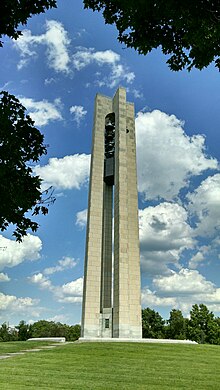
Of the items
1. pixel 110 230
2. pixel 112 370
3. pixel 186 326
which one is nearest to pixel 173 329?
pixel 186 326

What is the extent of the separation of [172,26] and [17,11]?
11.1 feet

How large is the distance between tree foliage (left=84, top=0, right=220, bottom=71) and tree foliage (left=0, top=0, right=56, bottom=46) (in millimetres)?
1268

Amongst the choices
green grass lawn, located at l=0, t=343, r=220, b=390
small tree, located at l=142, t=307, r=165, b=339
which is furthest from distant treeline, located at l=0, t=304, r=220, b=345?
green grass lawn, located at l=0, t=343, r=220, b=390

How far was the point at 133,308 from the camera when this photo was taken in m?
33.7

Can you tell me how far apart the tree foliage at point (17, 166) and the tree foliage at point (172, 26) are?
306 cm

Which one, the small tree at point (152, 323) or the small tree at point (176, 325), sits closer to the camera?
the small tree at point (176, 325)

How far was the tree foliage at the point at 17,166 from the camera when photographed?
25.1ft

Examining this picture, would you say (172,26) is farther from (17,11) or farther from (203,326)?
(203,326)

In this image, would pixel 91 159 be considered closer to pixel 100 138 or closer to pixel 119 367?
pixel 100 138

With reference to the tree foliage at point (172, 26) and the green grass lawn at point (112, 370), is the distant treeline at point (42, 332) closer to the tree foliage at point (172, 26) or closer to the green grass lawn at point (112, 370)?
the green grass lawn at point (112, 370)

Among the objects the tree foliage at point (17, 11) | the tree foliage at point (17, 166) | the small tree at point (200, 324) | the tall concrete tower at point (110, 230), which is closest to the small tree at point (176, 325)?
the small tree at point (200, 324)

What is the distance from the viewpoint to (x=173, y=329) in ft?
197

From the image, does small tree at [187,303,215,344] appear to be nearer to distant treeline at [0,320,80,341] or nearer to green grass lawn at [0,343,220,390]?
distant treeline at [0,320,80,341]

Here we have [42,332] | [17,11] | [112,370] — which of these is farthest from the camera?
[42,332]
